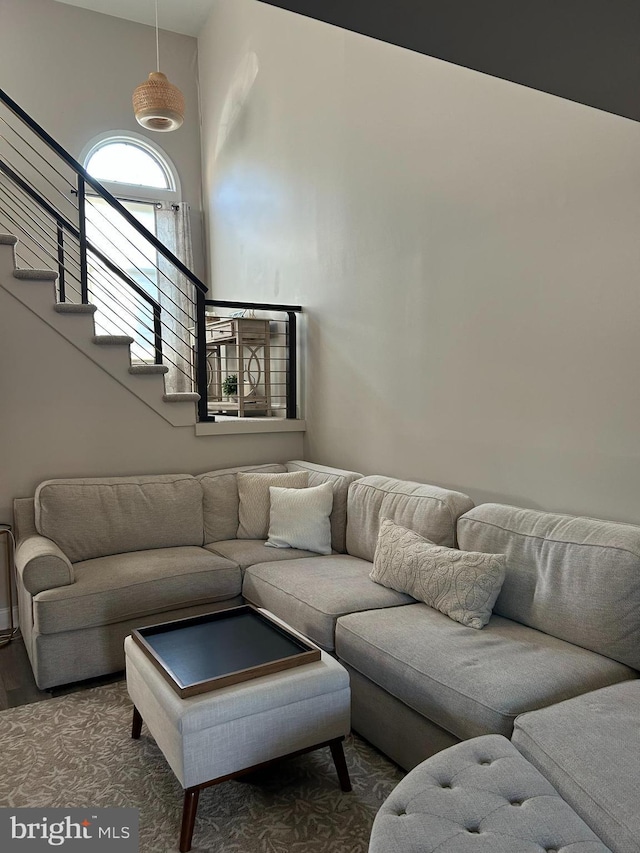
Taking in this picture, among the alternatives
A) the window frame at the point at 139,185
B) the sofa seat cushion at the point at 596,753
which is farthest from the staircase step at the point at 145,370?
the sofa seat cushion at the point at 596,753

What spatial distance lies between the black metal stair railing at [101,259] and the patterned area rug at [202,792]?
231 cm

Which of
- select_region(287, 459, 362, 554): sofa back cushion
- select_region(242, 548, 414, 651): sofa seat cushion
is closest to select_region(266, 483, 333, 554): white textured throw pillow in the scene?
select_region(287, 459, 362, 554): sofa back cushion

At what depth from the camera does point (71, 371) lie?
3.83m

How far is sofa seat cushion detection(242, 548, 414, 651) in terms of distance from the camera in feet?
8.61

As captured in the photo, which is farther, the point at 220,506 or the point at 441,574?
the point at 220,506

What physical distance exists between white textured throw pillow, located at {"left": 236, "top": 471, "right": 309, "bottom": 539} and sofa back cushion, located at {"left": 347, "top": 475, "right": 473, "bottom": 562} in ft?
1.59

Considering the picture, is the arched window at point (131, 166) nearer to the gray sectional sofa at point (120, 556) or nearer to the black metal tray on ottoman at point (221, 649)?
the gray sectional sofa at point (120, 556)

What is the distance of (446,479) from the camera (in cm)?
338

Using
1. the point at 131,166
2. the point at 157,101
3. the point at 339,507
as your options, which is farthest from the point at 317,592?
the point at 131,166

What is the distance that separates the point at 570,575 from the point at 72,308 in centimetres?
312

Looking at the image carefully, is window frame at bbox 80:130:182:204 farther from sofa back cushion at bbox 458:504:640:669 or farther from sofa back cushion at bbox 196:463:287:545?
sofa back cushion at bbox 458:504:640:669

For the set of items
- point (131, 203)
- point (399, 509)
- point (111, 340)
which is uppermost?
point (131, 203)

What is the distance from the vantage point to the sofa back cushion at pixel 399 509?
2.89 m

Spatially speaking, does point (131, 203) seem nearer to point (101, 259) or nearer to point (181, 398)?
point (101, 259)
